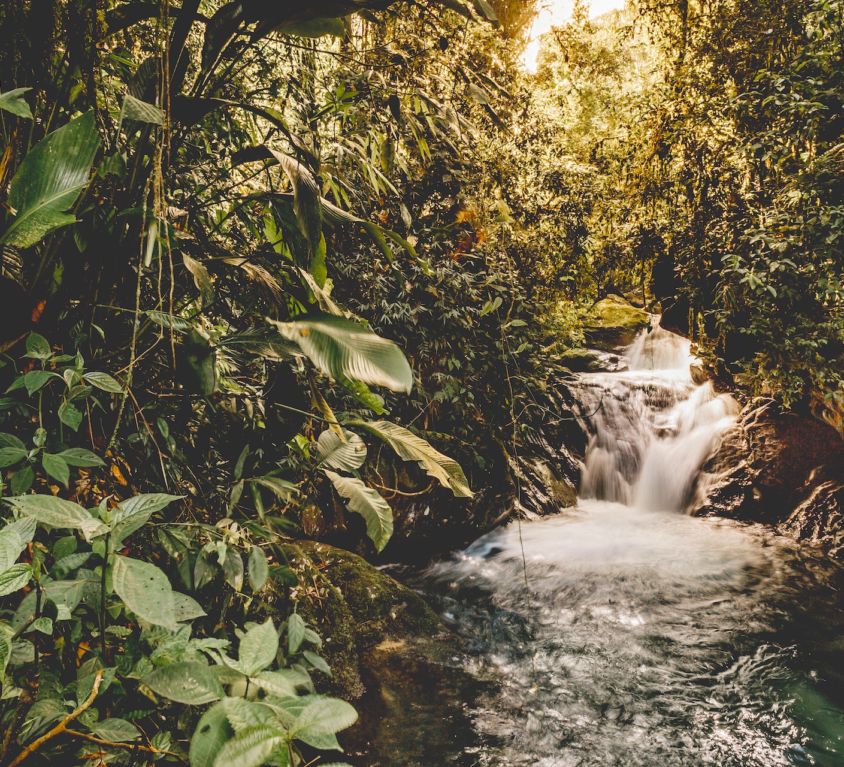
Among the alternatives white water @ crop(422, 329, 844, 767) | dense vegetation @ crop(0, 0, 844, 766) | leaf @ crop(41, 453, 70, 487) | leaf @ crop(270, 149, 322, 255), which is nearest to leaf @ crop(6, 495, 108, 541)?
dense vegetation @ crop(0, 0, 844, 766)

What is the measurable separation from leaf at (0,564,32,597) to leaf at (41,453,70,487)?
0.37m

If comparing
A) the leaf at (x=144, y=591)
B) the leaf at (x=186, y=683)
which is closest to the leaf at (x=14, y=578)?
the leaf at (x=144, y=591)

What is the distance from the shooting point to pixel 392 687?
295cm

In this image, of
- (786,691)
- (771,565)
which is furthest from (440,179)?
(771,565)

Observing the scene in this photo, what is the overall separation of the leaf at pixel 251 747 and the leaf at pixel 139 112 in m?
1.38

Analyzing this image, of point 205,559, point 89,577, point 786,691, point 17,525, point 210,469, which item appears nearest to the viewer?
point 17,525

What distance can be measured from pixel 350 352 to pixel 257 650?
0.70 metres

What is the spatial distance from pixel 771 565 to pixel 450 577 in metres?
3.35

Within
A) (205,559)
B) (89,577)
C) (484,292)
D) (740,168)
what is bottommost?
(205,559)

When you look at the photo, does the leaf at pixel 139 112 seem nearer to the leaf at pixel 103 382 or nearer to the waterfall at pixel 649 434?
the leaf at pixel 103 382

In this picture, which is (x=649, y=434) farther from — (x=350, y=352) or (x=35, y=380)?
(x=35, y=380)

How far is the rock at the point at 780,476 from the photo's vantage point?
586 cm

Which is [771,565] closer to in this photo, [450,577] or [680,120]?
[450,577]

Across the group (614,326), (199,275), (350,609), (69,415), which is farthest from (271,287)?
(614,326)
